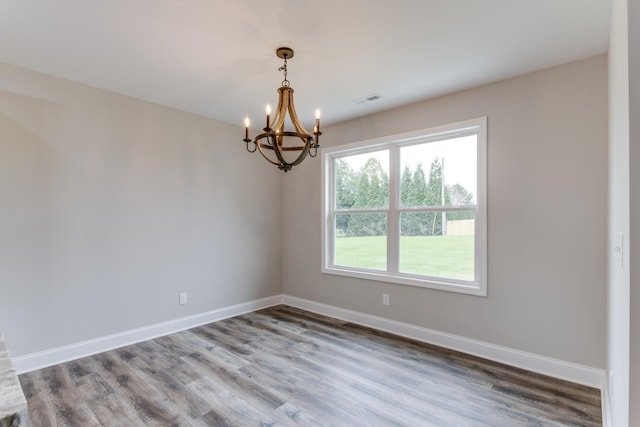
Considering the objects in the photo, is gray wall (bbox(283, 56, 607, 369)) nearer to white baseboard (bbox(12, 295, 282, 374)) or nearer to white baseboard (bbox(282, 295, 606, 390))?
white baseboard (bbox(282, 295, 606, 390))

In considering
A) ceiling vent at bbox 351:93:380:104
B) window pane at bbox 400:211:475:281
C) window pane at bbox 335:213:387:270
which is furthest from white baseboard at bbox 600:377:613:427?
ceiling vent at bbox 351:93:380:104

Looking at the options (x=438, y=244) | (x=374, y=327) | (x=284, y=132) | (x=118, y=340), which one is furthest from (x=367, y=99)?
(x=118, y=340)

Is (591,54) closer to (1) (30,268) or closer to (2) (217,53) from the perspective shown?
(2) (217,53)

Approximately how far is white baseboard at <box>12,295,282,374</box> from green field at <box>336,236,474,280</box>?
159 centimetres

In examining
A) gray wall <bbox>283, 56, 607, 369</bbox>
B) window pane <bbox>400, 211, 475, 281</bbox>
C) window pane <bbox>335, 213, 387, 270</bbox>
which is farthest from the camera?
window pane <bbox>335, 213, 387, 270</bbox>

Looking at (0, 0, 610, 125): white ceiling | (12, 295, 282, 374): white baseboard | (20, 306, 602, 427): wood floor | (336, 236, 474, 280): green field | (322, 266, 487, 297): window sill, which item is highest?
(0, 0, 610, 125): white ceiling

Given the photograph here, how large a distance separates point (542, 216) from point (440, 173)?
104 centimetres

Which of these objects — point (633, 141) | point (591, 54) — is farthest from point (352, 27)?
point (591, 54)

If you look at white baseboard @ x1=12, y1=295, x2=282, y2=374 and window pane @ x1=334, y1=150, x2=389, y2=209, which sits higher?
window pane @ x1=334, y1=150, x2=389, y2=209

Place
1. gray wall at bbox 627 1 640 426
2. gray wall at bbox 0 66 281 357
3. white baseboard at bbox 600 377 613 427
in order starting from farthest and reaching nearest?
gray wall at bbox 0 66 281 357, white baseboard at bbox 600 377 613 427, gray wall at bbox 627 1 640 426

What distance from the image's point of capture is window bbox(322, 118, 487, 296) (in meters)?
3.21

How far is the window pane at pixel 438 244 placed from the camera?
3248 millimetres

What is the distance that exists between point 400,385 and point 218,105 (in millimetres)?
3295

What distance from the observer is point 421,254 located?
356 cm
